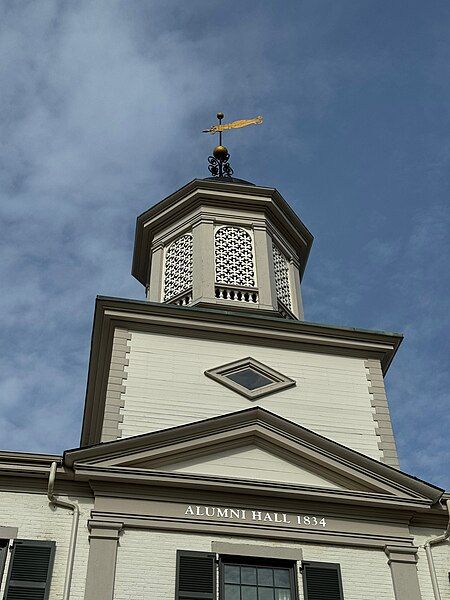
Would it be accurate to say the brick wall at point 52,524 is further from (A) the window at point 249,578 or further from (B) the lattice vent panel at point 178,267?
(B) the lattice vent panel at point 178,267

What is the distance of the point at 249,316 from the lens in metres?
20.7

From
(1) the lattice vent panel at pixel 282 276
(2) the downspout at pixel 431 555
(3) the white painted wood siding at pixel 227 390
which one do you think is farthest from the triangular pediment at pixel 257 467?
(1) the lattice vent panel at pixel 282 276

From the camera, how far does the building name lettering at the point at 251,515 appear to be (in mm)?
16281

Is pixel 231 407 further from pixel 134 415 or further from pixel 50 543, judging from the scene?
pixel 50 543

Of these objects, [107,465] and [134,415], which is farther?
[134,415]

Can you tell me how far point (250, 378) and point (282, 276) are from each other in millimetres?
5279

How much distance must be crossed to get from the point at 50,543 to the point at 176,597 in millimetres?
2366

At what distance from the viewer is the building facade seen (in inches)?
607

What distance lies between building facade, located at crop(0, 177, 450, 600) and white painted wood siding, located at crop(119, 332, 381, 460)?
0.03 m

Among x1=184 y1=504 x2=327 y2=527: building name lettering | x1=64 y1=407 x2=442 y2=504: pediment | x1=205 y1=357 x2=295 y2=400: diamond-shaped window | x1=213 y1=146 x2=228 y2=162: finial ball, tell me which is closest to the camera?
x1=184 y1=504 x2=327 y2=527: building name lettering

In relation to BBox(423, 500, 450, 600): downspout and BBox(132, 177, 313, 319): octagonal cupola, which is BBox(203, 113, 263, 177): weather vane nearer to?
BBox(132, 177, 313, 319): octagonal cupola

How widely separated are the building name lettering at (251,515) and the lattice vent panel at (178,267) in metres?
7.79

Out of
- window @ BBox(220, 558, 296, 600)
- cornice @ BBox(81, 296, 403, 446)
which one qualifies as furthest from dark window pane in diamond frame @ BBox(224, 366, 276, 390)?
window @ BBox(220, 558, 296, 600)

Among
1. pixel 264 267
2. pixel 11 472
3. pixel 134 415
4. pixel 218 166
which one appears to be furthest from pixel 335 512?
pixel 218 166
